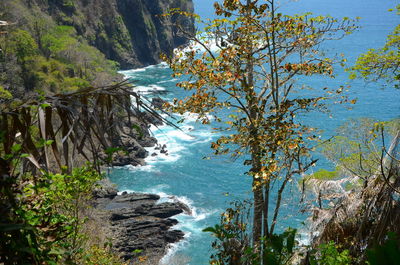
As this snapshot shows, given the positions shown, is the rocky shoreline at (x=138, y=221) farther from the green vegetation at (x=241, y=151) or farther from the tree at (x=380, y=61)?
the tree at (x=380, y=61)

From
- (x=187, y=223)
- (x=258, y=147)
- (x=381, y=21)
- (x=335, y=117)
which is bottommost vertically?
(x=187, y=223)

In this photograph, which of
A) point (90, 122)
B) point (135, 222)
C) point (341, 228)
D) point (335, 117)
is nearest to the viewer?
point (90, 122)

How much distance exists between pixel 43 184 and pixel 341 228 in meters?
4.61

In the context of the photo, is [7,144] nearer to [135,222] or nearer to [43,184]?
[43,184]

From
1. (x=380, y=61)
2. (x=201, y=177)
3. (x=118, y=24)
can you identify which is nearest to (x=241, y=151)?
(x=380, y=61)

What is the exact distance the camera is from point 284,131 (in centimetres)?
822

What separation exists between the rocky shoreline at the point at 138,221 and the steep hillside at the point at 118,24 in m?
31.8

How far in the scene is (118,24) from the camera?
76.1 m

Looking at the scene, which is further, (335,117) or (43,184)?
(335,117)

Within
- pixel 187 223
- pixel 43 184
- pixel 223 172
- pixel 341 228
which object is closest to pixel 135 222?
pixel 187 223

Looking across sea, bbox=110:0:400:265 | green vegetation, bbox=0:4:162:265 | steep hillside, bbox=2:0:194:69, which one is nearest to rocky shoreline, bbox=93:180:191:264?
sea, bbox=110:0:400:265

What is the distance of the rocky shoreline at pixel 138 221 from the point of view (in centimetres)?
2072

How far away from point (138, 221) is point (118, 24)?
59689mm

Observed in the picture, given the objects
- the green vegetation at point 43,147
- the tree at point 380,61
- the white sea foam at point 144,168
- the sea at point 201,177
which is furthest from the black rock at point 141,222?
the green vegetation at point 43,147
